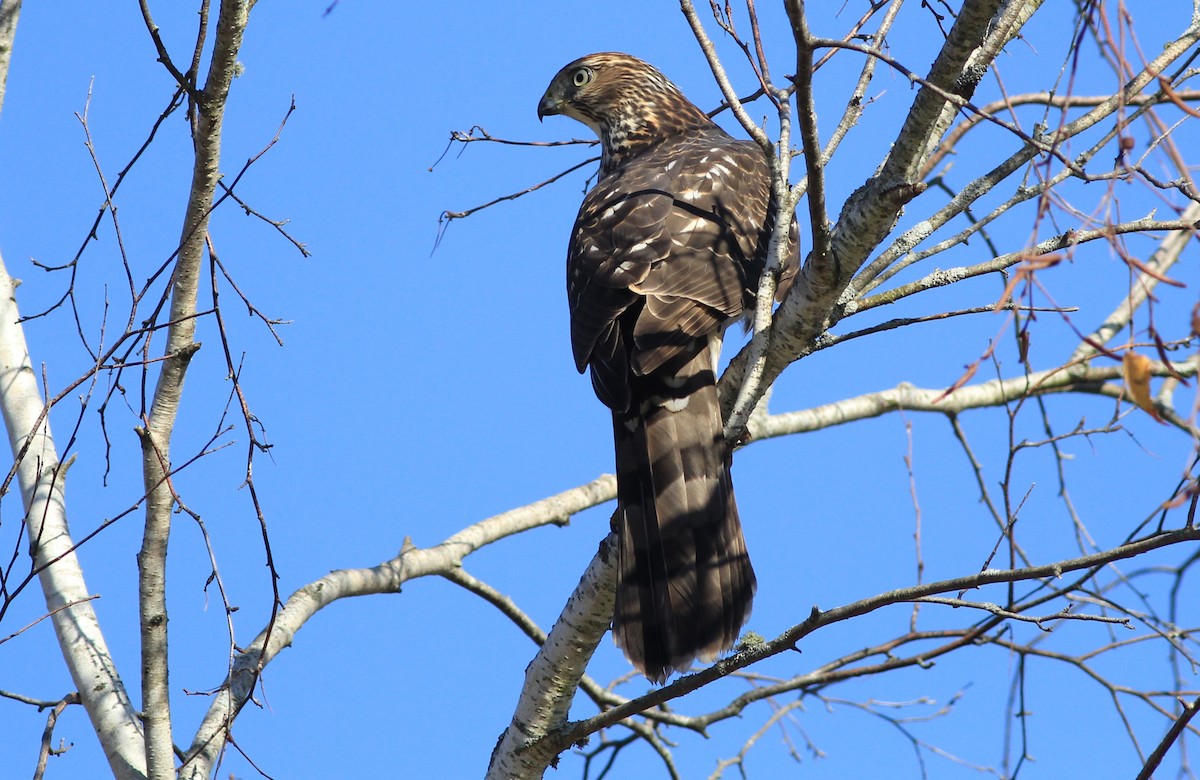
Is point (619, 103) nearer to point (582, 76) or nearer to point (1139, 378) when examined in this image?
point (582, 76)

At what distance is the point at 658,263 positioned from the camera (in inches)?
139

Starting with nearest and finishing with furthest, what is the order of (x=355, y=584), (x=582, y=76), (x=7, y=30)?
(x=7, y=30), (x=355, y=584), (x=582, y=76)

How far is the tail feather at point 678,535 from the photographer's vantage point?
3.17 meters

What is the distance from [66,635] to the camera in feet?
10.6

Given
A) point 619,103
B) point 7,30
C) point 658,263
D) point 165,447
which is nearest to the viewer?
point 165,447

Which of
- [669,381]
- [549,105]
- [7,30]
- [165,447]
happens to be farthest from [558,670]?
[549,105]

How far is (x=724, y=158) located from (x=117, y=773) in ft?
9.09

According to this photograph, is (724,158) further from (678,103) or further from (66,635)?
(66,635)

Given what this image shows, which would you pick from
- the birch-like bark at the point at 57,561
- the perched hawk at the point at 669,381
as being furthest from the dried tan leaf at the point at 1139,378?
the birch-like bark at the point at 57,561

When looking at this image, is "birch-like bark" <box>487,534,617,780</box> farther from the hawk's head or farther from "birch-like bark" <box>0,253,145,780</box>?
the hawk's head

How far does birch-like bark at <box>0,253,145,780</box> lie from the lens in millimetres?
3055

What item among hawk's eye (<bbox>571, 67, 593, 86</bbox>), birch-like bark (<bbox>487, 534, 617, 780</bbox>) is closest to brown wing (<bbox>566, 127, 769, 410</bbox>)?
birch-like bark (<bbox>487, 534, 617, 780</bbox>)

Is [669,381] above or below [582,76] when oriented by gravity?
below

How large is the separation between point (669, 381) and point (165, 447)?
1399 mm
